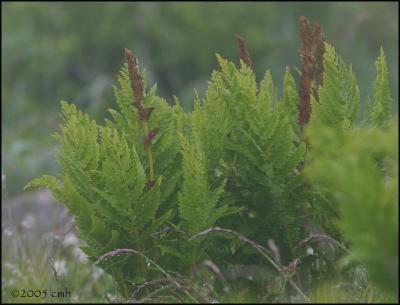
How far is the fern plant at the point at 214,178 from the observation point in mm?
3072

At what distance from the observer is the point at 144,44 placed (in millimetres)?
14047

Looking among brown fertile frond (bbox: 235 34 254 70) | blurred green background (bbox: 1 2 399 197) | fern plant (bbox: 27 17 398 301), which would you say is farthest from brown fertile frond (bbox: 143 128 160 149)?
blurred green background (bbox: 1 2 399 197)

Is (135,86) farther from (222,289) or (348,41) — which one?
(348,41)

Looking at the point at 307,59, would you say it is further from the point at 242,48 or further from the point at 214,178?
the point at 214,178

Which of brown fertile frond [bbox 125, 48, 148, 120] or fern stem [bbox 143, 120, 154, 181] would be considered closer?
brown fertile frond [bbox 125, 48, 148, 120]

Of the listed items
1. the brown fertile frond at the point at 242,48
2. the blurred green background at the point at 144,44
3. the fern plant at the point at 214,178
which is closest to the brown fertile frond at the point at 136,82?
the fern plant at the point at 214,178

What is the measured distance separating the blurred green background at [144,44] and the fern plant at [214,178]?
9.07 meters

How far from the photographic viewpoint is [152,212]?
3100mm

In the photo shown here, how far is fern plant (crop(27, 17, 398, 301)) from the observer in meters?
3.07

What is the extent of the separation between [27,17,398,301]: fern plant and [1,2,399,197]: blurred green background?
29.8ft

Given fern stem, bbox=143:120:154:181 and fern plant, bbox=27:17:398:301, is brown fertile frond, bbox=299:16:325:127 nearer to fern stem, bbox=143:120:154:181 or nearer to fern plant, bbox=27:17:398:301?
fern plant, bbox=27:17:398:301

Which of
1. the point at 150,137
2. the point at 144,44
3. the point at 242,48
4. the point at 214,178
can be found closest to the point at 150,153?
the point at 150,137

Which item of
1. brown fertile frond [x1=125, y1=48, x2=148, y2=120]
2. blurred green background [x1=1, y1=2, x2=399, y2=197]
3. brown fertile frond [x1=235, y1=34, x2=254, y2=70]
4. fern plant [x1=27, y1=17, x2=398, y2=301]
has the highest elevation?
blurred green background [x1=1, y1=2, x2=399, y2=197]

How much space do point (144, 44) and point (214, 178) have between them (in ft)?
36.1
